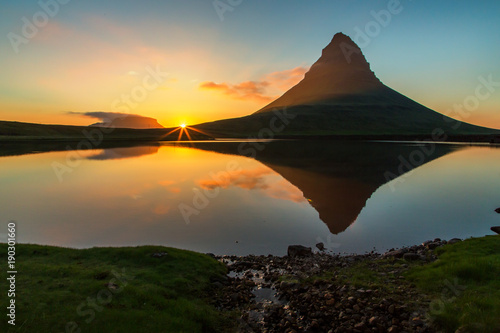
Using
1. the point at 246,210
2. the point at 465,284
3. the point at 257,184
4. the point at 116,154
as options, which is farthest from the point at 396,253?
the point at 116,154

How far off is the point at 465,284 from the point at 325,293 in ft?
17.6

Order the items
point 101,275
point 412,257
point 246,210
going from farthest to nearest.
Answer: point 246,210 → point 412,257 → point 101,275

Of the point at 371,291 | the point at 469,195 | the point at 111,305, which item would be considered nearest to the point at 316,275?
the point at 371,291

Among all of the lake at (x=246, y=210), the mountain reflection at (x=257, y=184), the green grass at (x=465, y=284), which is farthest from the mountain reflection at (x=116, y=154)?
the green grass at (x=465, y=284)

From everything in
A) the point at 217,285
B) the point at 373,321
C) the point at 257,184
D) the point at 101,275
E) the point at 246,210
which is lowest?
the point at 373,321

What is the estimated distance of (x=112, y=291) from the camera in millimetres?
10766

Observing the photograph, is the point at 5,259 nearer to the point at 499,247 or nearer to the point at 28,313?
the point at 28,313

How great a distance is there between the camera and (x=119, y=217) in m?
23.4

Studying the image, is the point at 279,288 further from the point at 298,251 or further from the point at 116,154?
the point at 116,154

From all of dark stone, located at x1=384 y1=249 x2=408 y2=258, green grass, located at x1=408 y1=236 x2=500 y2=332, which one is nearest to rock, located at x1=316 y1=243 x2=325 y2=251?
dark stone, located at x1=384 y1=249 x2=408 y2=258

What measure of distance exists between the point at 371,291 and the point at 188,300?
24.2 ft

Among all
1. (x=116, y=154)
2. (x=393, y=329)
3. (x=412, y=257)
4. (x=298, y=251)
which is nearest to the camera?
(x=393, y=329)

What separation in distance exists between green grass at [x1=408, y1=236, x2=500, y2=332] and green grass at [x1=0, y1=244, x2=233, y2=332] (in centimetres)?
759

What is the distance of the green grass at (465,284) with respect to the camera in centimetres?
913
